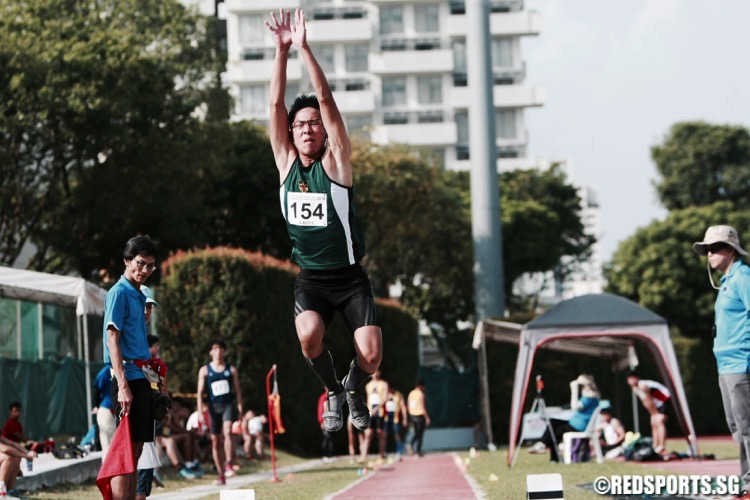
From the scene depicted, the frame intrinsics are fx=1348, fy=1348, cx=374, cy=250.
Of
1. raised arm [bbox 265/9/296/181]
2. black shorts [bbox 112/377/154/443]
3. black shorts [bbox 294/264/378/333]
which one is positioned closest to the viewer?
black shorts [bbox 112/377/154/443]

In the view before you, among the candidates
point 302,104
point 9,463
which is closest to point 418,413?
point 9,463

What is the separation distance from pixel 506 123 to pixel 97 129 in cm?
6901

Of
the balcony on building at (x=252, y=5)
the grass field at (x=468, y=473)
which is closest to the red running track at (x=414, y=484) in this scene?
the grass field at (x=468, y=473)

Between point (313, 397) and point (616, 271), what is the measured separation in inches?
1529

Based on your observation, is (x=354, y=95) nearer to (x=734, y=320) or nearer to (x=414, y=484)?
(x=414, y=484)

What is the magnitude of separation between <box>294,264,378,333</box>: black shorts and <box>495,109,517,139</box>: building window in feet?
309

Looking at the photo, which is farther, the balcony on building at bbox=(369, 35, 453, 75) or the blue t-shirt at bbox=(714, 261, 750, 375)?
the balcony on building at bbox=(369, 35, 453, 75)

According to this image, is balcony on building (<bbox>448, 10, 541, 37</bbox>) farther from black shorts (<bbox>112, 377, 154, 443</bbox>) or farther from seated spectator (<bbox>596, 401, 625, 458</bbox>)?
black shorts (<bbox>112, 377, 154, 443</bbox>)

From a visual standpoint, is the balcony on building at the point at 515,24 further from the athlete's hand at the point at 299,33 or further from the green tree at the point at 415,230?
the athlete's hand at the point at 299,33

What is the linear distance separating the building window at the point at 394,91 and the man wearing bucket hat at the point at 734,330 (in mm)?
90966

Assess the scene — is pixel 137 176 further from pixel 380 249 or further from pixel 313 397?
pixel 380 249

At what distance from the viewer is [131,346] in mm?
9656

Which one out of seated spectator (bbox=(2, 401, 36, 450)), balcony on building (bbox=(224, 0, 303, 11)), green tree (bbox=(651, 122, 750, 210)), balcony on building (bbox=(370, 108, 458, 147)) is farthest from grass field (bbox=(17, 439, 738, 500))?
balcony on building (bbox=(224, 0, 303, 11))

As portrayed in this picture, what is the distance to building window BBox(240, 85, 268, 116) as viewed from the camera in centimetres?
10288
